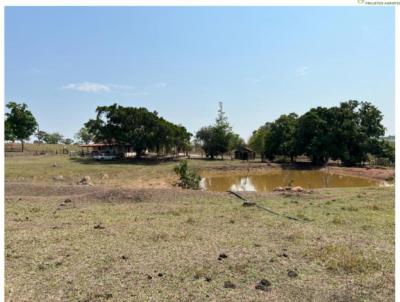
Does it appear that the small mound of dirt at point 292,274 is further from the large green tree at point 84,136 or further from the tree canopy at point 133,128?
the large green tree at point 84,136

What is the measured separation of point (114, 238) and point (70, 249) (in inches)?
32.0

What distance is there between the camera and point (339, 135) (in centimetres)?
3609

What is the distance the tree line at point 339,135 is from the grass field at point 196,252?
28.3 meters

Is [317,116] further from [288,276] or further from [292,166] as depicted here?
[288,276]

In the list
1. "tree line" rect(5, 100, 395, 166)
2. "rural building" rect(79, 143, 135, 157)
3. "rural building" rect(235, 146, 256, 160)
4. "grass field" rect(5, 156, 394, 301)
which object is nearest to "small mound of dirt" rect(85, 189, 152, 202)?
"grass field" rect(5, 156, 394, 301)

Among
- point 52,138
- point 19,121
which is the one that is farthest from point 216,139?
point 52,138

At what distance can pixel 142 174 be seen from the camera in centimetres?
2578

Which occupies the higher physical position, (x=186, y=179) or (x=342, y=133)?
(x=342, y=133)

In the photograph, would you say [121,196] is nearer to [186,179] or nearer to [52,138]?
[186,179]

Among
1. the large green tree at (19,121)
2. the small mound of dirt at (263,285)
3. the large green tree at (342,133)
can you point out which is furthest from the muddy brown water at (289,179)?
the large green tree at (19,121)

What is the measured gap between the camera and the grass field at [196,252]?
3689mm

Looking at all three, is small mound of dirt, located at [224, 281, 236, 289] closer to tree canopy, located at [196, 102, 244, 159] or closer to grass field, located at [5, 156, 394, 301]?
grass field, located at [5, 156, 394, 301]

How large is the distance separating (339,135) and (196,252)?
115ft

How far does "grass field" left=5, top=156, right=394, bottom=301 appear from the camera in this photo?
3.69 metres
